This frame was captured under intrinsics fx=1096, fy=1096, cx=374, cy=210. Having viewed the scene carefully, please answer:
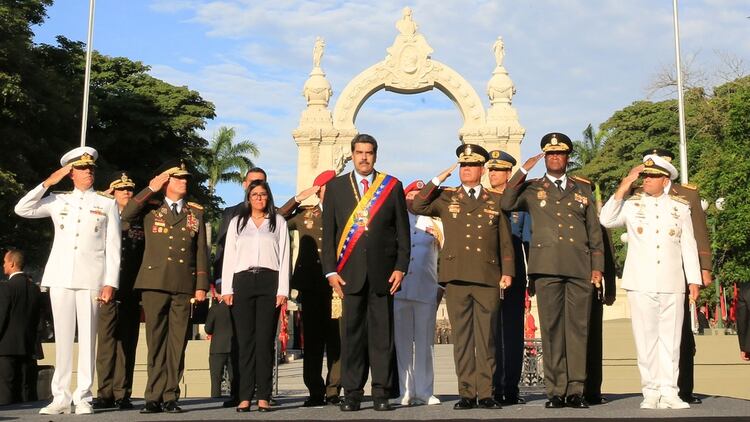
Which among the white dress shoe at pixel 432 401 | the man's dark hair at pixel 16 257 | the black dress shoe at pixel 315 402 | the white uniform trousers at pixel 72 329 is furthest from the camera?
the man's dark hair at pixel 16 257

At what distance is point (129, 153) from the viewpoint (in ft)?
143

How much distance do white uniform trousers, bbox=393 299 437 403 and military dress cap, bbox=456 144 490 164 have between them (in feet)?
5.17

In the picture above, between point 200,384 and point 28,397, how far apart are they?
12.4ft

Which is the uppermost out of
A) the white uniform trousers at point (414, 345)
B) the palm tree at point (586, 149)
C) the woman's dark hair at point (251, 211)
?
the palm tree at point (586, 149)

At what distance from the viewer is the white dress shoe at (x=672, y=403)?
8773mm

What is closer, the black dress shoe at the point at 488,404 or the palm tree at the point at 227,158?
the black dress shoe at the point at 488,404

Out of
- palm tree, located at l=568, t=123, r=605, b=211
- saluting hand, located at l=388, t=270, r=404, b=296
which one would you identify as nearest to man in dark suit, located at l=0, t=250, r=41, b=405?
saluting hand, located at l=388, t=270, r=404, b=296

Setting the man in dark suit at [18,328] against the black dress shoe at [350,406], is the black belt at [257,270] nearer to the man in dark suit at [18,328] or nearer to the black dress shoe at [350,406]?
the black dress shoe at [350,406]

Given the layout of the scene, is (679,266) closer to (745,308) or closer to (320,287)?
(745,308)

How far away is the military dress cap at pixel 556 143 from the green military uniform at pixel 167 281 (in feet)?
10.2

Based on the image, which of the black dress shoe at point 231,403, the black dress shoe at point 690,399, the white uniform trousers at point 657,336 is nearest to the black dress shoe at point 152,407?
the black dress shoe at point 231,403

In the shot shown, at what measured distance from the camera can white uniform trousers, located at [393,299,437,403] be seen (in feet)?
32.9

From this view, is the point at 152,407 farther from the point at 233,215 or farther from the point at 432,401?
the point at 432,401

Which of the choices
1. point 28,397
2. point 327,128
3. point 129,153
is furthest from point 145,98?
point 28,397
